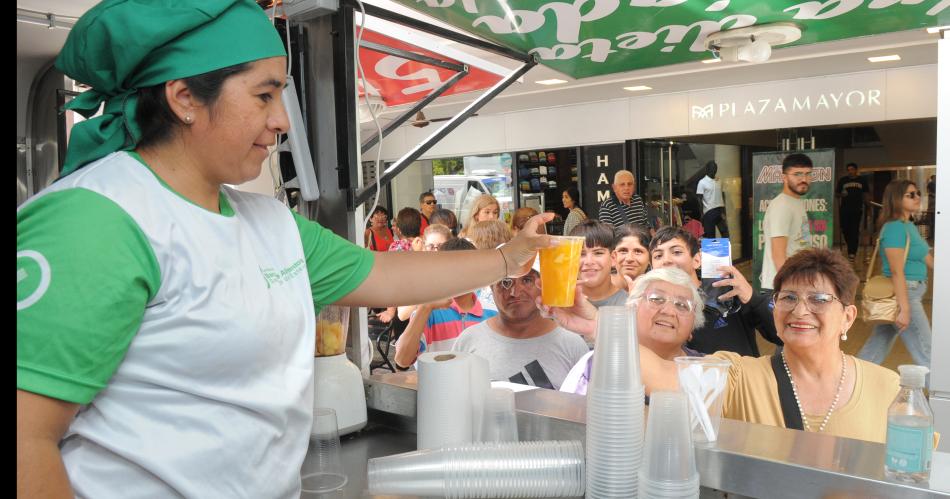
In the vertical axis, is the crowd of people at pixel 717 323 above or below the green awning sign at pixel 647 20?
below

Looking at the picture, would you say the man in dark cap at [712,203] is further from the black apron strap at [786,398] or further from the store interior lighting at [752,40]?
the black apron strap at [786,398]

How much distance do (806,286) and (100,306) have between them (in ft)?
6.89

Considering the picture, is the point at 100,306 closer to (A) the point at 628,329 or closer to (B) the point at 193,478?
(B) the point at 193,478

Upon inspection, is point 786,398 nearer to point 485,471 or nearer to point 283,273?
point 485,471

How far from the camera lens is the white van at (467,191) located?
1117 cm

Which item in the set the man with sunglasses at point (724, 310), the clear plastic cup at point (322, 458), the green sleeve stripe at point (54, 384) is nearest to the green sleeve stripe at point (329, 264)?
the clear plastic cup at point (322, 458)

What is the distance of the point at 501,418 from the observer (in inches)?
64.9

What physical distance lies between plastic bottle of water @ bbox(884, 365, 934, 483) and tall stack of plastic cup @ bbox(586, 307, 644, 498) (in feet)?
1.46

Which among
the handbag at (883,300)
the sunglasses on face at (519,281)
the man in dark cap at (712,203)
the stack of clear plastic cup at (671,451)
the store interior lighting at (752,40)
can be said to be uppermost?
the store interior lighting at (752,40)

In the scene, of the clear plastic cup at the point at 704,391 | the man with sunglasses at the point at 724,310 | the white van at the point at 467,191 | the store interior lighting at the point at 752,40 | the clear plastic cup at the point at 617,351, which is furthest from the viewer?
the white van at the point at 467,191

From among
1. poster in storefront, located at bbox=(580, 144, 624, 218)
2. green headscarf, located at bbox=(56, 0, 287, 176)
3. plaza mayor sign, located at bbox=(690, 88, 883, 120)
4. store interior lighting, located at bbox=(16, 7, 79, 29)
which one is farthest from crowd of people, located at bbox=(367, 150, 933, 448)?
poster in storefront, located at bbox=(580, 144, 624, 218)

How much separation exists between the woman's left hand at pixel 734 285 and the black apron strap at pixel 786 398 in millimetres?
1086

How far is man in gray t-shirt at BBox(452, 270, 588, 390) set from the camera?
9.71ft

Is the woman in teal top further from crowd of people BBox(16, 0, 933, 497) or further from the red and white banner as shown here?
crowd of people BBox(16, 0, 933, 497)
